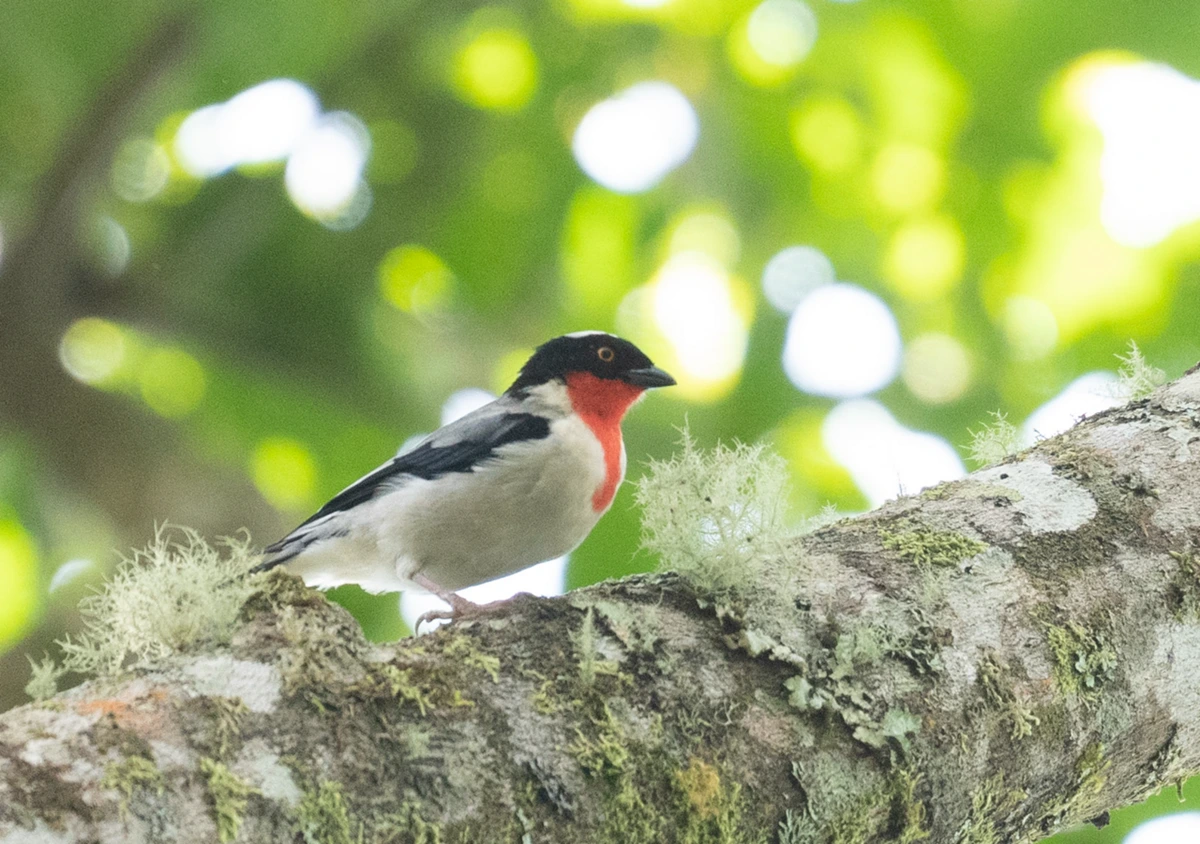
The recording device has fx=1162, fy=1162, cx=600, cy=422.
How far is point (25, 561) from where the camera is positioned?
21.7ft

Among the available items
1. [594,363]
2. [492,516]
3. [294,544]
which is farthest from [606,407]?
[294,544]

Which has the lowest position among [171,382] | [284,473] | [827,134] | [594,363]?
[594,363]

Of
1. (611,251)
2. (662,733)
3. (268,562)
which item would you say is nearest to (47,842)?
(662,733)

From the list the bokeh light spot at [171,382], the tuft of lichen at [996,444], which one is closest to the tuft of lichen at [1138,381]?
the tuft of lichen at [996,444]

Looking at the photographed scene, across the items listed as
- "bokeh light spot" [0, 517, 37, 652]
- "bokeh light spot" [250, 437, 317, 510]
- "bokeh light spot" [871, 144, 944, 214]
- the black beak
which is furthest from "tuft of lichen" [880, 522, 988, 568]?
"bokeh light spot" [0, 517, 37, 652]

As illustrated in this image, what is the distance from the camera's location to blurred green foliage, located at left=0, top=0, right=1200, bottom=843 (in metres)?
5.21

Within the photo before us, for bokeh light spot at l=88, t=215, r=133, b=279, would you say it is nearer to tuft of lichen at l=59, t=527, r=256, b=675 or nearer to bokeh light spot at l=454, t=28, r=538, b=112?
bokeh light spot at l=454, t=28, r=538, b=112

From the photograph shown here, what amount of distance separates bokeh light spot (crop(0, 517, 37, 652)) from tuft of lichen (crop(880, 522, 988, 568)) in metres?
5.38

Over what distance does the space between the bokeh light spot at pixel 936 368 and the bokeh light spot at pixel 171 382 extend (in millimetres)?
3756

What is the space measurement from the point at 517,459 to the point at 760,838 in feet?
6.87

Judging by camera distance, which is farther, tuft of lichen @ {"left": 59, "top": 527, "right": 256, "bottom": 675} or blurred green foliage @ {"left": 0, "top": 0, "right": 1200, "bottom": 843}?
blurred green foliage @ {"left": 0, "top": 0, "right": 1200, "bottom": 843}

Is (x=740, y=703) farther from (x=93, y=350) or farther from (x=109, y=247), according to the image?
(x=93, y=350)

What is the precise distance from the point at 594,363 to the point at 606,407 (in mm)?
225

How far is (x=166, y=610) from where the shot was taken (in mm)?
2053
